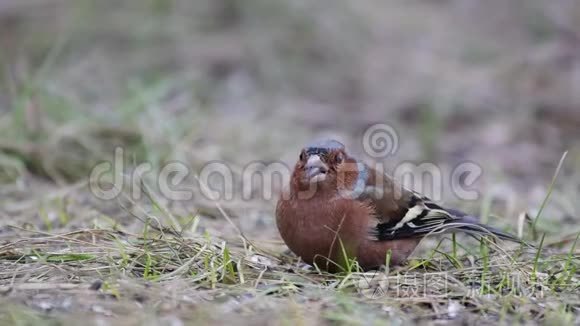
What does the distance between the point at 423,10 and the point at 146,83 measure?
18.3 feet

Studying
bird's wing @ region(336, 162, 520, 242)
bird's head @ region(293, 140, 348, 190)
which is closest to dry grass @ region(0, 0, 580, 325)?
bird's wing @ region(336, 162, 520, 242)

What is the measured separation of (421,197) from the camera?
483cm

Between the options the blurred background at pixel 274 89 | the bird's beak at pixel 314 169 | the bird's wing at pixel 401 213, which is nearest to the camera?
the bird's beak at pixel 314 169

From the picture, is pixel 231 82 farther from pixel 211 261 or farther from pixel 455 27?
pixel 211 261

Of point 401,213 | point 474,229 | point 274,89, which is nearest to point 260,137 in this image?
point 274,89

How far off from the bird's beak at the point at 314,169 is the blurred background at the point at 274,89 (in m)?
1.25

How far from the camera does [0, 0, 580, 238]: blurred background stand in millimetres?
6535

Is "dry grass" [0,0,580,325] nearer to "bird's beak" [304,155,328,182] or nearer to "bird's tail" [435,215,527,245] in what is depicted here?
"bird's tail" [435,215,527,245]

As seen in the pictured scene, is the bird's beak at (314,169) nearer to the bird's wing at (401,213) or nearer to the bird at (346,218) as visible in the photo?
the bird at (346,218)

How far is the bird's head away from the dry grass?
0.50 meters

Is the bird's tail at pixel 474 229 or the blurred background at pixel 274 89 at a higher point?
the blurred background at pixel 274 89

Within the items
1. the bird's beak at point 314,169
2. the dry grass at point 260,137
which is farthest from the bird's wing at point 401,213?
the bird's beak at point 314,169

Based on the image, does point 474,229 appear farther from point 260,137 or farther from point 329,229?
point 260,137

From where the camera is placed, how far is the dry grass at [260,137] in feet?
12.4
